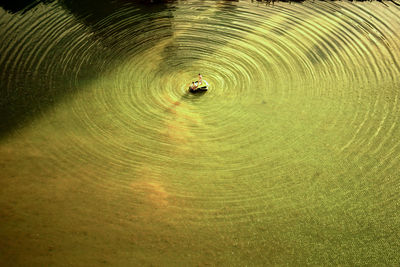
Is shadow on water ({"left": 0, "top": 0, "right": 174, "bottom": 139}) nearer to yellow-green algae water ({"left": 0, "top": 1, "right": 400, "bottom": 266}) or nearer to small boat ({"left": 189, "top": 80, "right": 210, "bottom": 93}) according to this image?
yellow-green algae water ({"left": 0, "top": 1, "right": 400, "bottom": 266})

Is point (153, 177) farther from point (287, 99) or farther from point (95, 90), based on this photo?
point (287, 99)

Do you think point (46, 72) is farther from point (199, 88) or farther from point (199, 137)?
point (199, 137)

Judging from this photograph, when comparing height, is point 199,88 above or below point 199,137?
above

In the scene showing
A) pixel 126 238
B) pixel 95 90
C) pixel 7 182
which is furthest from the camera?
pixel 95 90

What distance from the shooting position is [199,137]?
703cm

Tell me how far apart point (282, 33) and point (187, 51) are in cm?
317

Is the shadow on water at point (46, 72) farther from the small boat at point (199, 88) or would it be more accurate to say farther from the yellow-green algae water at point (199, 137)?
the small boat at point (199, 88)

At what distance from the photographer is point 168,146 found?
22.4ft

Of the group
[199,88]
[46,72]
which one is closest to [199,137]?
[199,88]

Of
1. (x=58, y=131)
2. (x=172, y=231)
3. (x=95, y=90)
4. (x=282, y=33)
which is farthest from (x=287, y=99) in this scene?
(x=58, y=131)

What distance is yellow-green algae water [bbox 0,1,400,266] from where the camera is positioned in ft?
17.8

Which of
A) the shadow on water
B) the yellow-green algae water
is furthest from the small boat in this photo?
the shadow on water

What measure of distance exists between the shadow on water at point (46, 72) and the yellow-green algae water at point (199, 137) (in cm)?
5

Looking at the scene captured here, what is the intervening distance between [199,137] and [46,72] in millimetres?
4602
